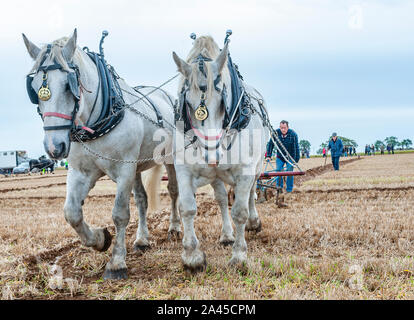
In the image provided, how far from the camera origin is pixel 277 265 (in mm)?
3766

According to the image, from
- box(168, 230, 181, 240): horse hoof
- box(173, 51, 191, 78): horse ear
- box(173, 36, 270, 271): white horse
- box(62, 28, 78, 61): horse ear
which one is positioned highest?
box(62, 28, 78, 61): horse ear

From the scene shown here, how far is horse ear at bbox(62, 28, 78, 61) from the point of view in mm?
3367

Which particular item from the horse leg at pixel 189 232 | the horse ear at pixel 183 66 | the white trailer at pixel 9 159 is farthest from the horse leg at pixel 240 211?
the white trailer at pixel 9 159

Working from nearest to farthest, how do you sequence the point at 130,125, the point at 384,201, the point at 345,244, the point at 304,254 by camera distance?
the point at 130,125
the point at 304,254
the point at 345,244
the point at 384,201

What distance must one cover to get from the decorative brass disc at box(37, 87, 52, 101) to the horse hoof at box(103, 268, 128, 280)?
1768 millimetres

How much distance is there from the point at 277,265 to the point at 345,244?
4.63 ft

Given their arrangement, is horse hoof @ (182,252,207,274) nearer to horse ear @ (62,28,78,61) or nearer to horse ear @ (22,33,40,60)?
horse ear @ (62,28,78,61)

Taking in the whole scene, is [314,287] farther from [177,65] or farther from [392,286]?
[177,65]

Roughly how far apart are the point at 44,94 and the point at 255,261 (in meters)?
2.58

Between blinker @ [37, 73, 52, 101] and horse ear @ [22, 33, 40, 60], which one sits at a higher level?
horse ear @ [22, 33, 40, 60]

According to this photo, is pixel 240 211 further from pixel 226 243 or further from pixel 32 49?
pixel 32 49

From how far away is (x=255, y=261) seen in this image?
404 cm

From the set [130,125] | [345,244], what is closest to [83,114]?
[130,125]

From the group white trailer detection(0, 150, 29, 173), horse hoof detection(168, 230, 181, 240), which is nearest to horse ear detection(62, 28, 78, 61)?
horse hoof detection(168, 230, 181, 240)
